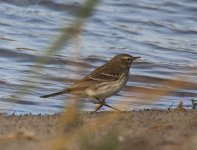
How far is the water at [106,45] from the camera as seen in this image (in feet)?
35.4

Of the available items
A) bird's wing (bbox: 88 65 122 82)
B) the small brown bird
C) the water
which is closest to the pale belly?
the small brown bird

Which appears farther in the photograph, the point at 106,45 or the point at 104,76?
the point at 106,45

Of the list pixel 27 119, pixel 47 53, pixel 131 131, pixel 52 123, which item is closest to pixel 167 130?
pixel 131 131

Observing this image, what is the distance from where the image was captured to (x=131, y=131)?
21.6ft

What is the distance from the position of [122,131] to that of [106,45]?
7.92 metres

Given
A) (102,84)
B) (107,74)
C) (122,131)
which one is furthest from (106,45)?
(122,131)

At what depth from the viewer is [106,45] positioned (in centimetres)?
1432

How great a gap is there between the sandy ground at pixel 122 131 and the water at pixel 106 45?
5.04ft

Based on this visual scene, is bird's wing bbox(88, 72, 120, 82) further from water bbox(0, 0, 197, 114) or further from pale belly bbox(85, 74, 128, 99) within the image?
water bbox(0, 0, 197, 114)

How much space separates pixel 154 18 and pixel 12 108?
792cm

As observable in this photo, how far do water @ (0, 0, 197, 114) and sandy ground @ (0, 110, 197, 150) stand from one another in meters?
1.54

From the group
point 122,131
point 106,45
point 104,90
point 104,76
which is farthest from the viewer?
point 106,45

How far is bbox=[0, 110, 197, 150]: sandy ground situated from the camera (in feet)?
18.5

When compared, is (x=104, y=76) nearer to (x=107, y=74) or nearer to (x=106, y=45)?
(x=107, y=74)
